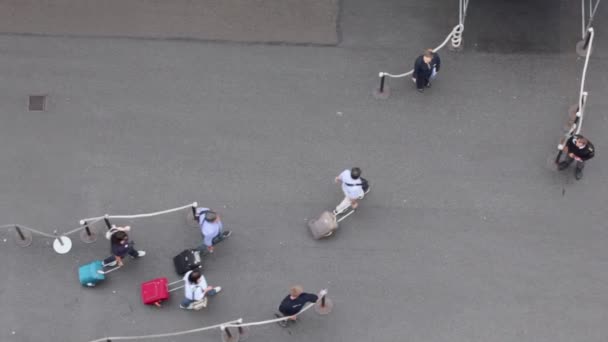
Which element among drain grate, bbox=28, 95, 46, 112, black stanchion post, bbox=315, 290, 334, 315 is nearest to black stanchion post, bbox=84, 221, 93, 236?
drain grate, bbox=28, 95, 46, 112

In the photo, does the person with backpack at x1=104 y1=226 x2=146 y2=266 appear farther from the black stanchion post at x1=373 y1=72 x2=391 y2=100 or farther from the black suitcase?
the black stanchion post at x1=373 y1=72 x2=391 y2=100

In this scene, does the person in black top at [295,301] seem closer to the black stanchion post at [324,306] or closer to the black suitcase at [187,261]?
the black stanchion post at [324,306]

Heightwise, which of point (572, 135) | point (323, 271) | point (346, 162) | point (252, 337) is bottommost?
point (252, 337)

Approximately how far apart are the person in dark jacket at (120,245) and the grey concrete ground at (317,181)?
0.54 meters

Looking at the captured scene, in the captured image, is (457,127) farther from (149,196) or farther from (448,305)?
(149,196)

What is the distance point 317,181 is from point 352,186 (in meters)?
1.31

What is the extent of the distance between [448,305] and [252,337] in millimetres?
3949

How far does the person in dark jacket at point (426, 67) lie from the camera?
15.0 metres

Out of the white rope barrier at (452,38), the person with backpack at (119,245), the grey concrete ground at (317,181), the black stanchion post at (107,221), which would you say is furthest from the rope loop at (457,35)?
the black stanchion post at (107,221)

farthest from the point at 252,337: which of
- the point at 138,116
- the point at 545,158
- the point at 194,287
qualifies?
the point at 545,158

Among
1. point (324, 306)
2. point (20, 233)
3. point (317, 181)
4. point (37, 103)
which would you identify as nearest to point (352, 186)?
point (317, 181)

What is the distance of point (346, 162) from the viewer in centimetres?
1502

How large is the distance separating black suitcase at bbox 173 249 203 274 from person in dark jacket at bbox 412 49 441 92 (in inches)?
247

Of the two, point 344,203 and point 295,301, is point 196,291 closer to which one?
point 295,301
